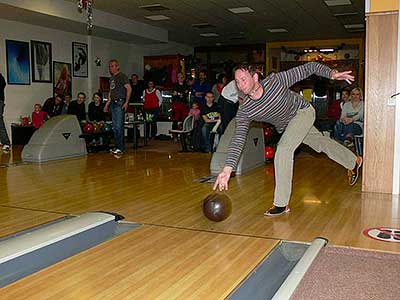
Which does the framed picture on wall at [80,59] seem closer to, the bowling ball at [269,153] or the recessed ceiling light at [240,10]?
the recessed ceiling light at [240,10]

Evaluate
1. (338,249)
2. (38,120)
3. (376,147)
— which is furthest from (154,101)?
(338,249)

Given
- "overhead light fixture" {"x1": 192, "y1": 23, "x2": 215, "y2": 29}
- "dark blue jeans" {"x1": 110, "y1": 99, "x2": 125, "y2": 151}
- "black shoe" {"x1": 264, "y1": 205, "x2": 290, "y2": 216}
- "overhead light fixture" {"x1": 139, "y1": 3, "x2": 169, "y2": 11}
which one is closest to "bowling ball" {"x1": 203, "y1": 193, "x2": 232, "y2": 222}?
"black shoe" {"x1": 264, "y1": 205, "x2": 290, "y2": 216}

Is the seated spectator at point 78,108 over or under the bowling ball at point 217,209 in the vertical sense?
over

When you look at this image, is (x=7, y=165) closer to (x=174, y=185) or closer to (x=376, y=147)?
(x=174, y=185)

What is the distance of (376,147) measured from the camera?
3.95 meters

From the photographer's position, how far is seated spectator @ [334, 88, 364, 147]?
223 inches

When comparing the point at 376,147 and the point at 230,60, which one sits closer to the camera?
the point at 376,147

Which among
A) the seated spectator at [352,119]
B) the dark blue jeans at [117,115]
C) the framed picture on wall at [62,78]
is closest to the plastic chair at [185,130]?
the dark blue jeans at [117,115]

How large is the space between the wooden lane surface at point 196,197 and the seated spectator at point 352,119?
0.41 meters

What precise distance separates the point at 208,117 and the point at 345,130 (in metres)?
1.78

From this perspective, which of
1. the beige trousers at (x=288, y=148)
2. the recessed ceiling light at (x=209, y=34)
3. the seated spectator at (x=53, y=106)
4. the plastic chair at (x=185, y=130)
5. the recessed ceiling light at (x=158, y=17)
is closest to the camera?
the beige trousers at (x=288, y=148)

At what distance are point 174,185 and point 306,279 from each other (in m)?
2.38

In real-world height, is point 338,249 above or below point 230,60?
below

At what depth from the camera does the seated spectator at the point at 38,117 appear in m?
8.24
